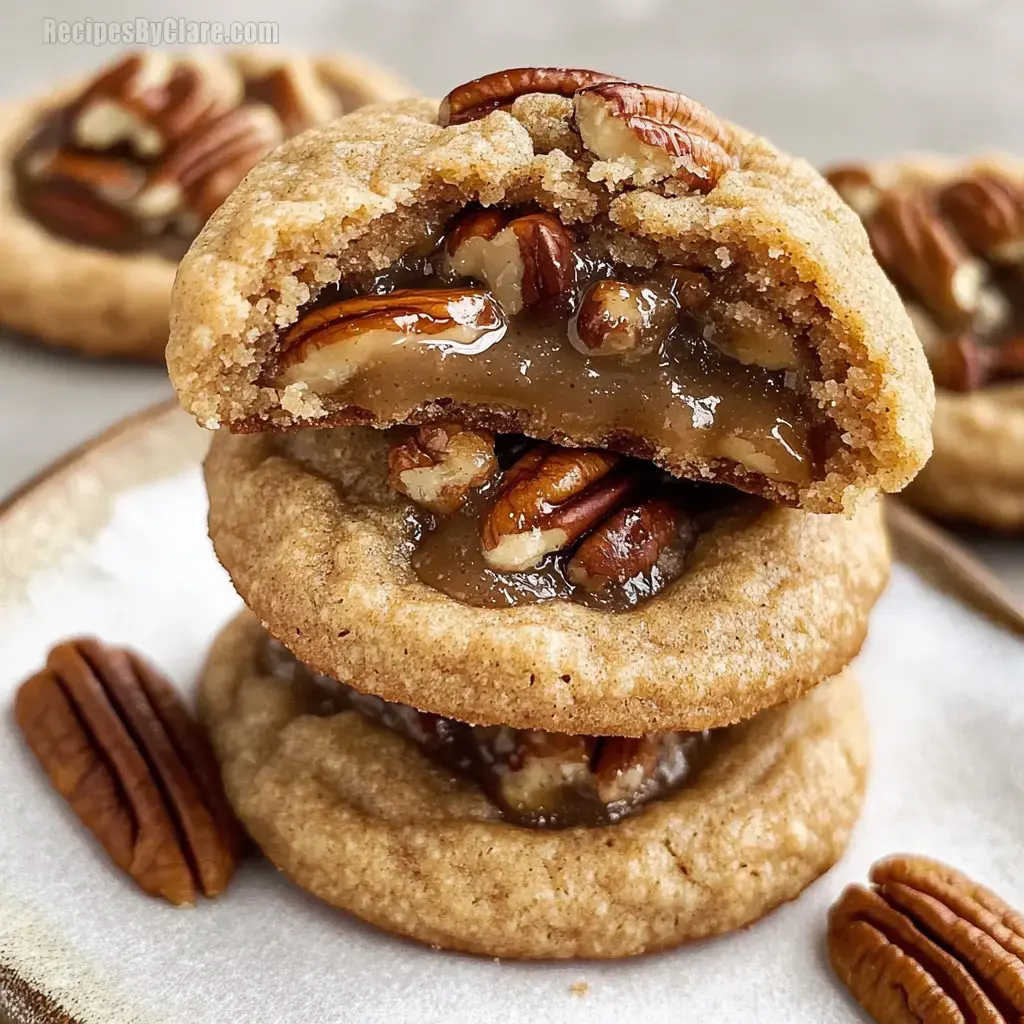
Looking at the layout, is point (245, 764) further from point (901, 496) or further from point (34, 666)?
point (901, 496)

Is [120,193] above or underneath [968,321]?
above

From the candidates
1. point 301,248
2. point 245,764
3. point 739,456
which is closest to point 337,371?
point 301,248

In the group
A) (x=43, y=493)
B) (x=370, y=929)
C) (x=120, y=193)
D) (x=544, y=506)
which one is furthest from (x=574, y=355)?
(x=120, y=193)

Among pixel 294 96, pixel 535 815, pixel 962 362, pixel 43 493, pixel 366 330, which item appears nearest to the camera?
pixel 366 330

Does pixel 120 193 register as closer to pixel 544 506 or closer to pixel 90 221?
pixel 90 221

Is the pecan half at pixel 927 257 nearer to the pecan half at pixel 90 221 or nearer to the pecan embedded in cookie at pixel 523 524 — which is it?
the pecan embedded in cookie at pixel 523 524

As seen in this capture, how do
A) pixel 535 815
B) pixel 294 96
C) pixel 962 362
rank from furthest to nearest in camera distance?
pixel 294 96 → pixel 962 362 → pixel 535 815

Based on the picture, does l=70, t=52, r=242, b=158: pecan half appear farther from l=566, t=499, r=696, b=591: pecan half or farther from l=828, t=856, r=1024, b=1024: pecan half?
l=828, t=856, r=1024, b=1024: pecan half
